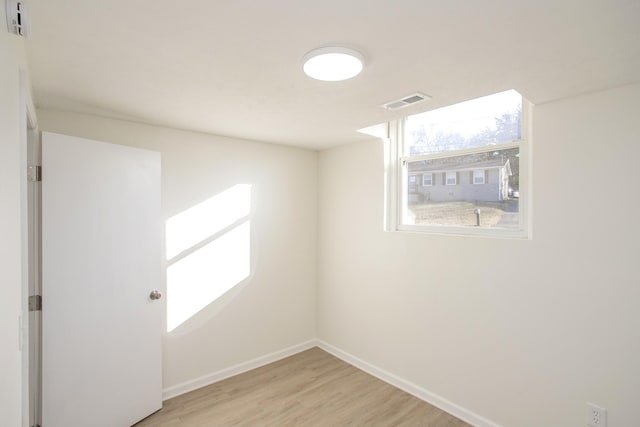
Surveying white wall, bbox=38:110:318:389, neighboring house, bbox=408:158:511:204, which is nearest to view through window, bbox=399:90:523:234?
neighboring house, bbox=408:158:511:204

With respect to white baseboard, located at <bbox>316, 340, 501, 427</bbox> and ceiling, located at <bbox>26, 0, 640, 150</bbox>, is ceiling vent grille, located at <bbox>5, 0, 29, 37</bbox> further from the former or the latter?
white baseboard, located at <bbox>316, 340, 501, 427</bbox>

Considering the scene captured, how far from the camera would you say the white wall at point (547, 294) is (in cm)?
184

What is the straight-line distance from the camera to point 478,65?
1.62m

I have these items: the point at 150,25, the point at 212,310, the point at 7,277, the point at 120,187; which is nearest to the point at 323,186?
the point at 212,310

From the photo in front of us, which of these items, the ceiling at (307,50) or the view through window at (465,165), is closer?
the ceiling at (307,50)

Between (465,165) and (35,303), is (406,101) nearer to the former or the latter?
(465,165)

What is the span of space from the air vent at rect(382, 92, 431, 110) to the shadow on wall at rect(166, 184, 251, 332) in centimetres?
173

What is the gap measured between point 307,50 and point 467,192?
6.04 ft

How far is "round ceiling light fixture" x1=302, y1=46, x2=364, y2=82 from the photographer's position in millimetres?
1455

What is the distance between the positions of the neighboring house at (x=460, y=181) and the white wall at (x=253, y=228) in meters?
1.36

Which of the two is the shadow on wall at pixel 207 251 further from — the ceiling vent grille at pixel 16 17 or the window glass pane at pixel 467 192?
the ceiling vent grille at pixel 16 17

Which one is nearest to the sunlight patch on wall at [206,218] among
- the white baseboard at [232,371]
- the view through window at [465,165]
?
the white baseboard at [232,371]

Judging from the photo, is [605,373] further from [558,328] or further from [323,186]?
[323,186]

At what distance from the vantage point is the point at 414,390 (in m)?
2.83
